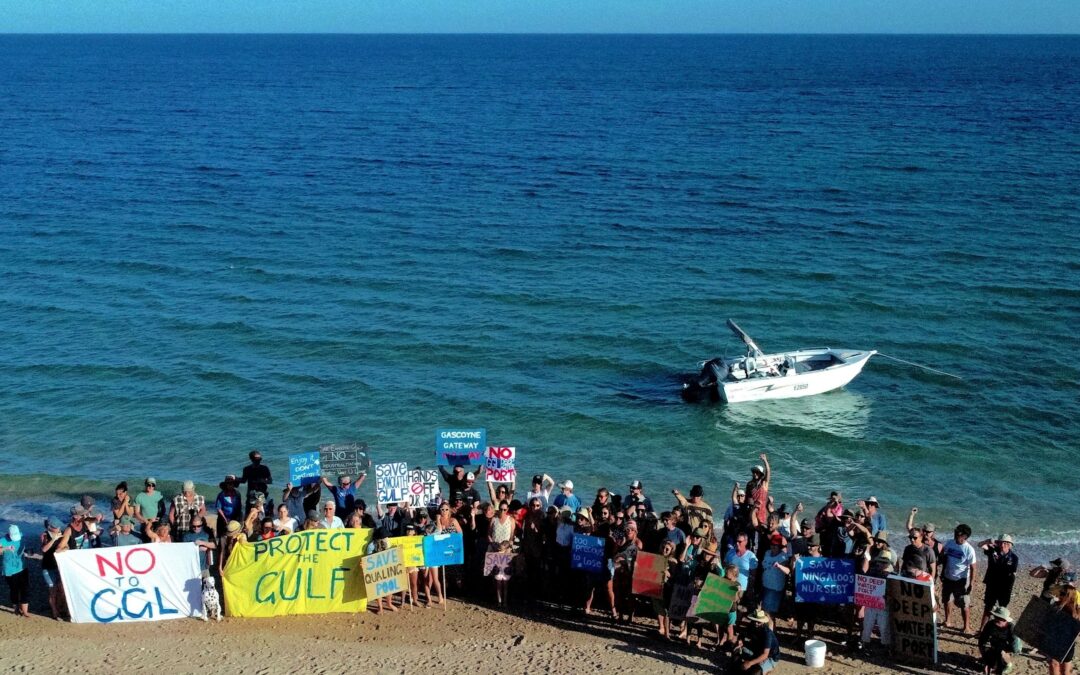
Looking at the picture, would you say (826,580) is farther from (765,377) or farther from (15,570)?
(765,377)

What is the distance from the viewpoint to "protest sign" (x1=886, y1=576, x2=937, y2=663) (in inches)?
535

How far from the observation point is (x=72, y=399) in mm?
27672

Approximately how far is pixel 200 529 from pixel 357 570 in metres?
2.29

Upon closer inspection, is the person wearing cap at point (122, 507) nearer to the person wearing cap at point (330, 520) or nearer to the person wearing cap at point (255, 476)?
the person wearing cap at point (255, 476)

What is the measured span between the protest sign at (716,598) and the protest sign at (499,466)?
510 cm

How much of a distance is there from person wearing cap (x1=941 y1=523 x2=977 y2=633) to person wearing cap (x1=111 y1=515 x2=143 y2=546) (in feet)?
34.9

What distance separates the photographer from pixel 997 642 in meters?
13.4

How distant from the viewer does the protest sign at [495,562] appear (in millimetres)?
15477

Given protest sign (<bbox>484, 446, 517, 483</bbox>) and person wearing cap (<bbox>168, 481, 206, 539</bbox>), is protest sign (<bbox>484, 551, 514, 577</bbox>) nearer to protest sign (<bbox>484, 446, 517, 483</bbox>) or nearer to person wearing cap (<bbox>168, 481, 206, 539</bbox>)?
protest sign (<bbox>484, 446, 517, 483</bbox>)

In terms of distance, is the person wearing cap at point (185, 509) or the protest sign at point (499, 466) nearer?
the person wearing cap at point (185, 509)

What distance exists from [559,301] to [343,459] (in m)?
18.6

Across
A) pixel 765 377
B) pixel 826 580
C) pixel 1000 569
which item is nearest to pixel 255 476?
pixel 826 580

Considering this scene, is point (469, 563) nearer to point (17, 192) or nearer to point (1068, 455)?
point (1068, 455)

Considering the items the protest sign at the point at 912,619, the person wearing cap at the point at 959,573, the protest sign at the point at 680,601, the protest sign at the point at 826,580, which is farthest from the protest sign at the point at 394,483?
the person wearing cap at the point at 959,573
